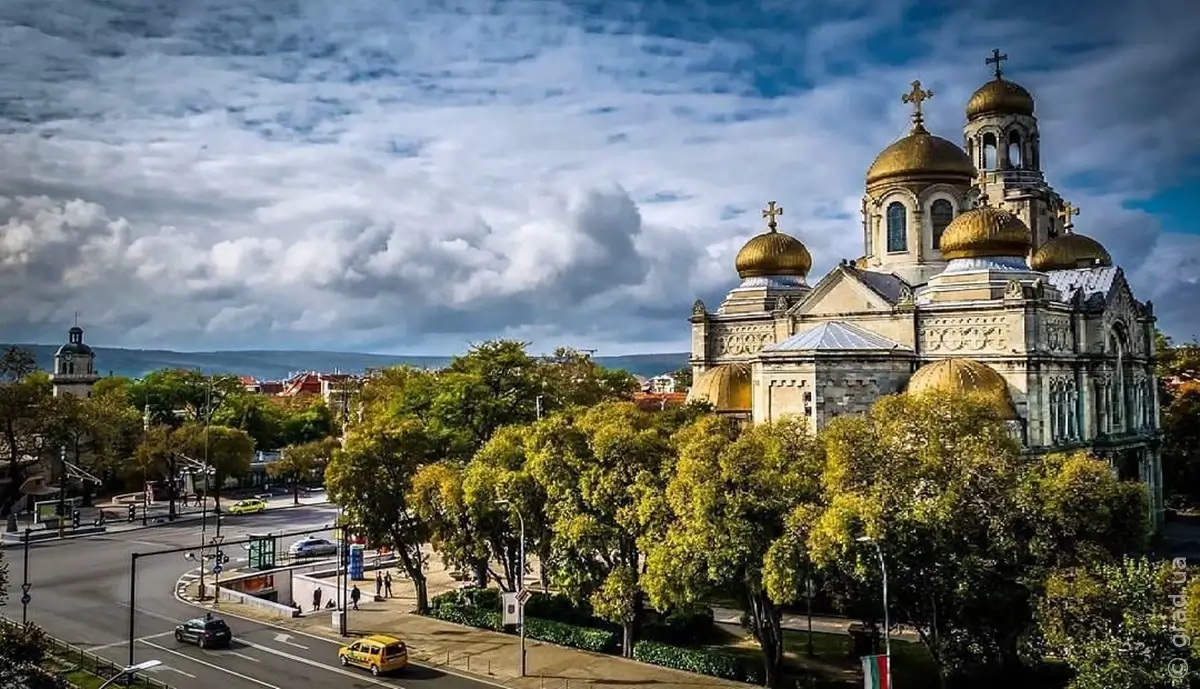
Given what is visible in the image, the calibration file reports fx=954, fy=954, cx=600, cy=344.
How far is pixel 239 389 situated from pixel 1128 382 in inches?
3073

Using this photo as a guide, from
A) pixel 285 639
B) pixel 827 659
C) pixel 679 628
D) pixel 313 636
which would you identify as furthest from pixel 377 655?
pixel 827 659

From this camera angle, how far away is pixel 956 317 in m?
43.2

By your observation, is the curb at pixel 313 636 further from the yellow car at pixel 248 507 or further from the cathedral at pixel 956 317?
the yellow car at pixel 248 507

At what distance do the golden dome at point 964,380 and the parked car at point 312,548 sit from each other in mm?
30772

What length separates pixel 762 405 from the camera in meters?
43.1

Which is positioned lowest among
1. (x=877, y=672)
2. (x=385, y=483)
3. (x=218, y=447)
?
(x=877, y=672)

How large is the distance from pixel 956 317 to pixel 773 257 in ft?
42.2

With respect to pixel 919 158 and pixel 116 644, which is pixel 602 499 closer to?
pixel 116 644

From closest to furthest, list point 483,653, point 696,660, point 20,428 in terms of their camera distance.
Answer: point 696,660 < point 483,653 < point 20,428

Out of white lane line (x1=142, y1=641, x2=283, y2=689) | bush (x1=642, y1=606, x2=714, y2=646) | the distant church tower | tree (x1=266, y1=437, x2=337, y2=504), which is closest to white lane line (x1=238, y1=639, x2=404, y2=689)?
white lane line (x1=142, y1=641, x2=283, y2=689)

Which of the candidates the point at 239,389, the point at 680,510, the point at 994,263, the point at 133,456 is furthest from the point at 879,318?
the point at 239,389

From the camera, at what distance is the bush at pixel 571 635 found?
107 ft

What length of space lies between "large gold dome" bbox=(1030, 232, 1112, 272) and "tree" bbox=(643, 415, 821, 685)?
36.4m

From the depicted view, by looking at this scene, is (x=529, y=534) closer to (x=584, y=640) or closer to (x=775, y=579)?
(x=584, y=640)
